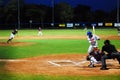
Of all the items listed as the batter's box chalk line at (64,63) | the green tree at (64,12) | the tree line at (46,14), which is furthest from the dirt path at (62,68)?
the green tree at (64,12)

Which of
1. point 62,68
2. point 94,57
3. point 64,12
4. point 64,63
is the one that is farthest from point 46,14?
point 62,68

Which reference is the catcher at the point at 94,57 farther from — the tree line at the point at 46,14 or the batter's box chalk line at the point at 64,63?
the tree line at the point at 46,14

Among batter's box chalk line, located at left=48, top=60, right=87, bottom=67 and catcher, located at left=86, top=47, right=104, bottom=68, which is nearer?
catcher, located at left=86, top=47, right=104, bottom=68

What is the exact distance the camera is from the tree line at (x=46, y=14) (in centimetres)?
10112

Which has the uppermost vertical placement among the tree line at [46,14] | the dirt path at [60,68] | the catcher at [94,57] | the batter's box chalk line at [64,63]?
the tree line at [46,14]

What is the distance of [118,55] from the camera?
16094 mm

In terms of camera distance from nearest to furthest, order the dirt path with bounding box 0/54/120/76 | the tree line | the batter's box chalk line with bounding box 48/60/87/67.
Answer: the dirt path with bounding box 0/54/120/76, the batter's box chalk line with bounding box 48/60/87/67, the tree line

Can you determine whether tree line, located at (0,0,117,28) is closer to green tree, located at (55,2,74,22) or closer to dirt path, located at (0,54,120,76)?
green tree, located at (55,2,74,22)

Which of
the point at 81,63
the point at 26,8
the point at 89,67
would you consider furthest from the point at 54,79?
the point at 26,8

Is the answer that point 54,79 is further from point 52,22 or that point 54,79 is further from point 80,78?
point 52,22

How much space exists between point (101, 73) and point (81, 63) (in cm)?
377

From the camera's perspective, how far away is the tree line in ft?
332

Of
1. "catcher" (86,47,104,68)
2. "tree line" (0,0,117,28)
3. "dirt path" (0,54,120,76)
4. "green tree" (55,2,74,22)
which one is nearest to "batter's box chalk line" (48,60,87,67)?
"dirt path" (0,54,120,76)

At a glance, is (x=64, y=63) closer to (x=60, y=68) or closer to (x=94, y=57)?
(x=60, y=68)
